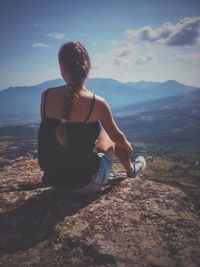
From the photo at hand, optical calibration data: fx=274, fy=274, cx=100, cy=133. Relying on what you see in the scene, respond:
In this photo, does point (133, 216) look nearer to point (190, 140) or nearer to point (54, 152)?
point (54, 152)

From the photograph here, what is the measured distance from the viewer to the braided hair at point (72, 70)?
4.12 metres

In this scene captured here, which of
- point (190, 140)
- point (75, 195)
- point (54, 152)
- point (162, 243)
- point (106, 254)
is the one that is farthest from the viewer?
point (190, 140)

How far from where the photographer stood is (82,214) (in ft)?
14.0

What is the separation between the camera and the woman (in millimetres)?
4207

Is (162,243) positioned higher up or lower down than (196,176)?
higher up

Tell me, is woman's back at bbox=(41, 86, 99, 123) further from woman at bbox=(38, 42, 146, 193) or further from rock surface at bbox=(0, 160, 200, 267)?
rock surface at bbox=(0, 160, 200, 267)

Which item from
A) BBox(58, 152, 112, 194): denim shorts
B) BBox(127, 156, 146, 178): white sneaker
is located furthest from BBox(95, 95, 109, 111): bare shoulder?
BBox(127, 156, 146, 178): white sneaker

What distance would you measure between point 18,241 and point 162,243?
1.90 metres

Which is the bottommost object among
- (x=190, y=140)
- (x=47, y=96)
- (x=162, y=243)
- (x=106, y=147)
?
(x=190, y=140)

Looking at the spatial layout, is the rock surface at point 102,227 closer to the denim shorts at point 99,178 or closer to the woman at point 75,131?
the denim shorts at point 99,178

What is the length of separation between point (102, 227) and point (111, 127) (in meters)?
1.72

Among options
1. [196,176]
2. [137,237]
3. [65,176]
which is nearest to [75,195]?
[65,176]

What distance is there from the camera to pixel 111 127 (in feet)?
15.8

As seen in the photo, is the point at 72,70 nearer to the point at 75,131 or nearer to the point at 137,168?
the point at 75,131
